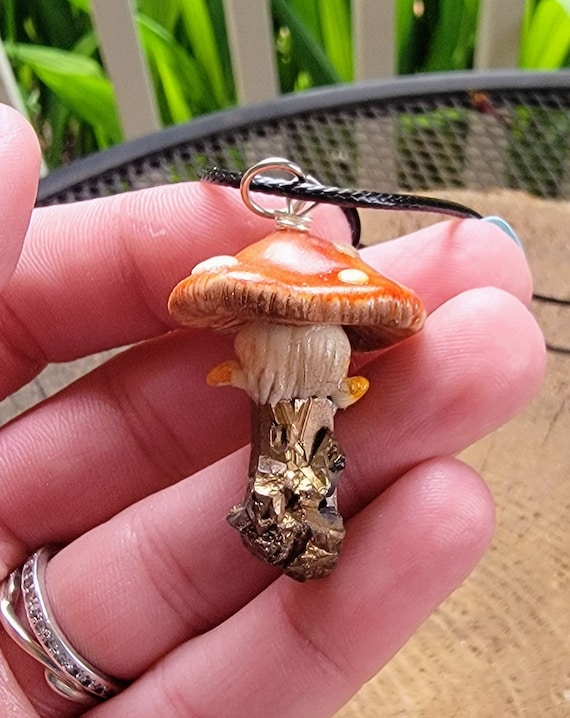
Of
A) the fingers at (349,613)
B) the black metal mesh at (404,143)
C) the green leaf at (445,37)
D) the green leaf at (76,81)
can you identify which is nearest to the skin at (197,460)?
the fingers at (349,613)

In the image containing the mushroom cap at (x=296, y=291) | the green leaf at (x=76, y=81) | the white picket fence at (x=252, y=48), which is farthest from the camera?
the green leaf at (x=76, y=81)

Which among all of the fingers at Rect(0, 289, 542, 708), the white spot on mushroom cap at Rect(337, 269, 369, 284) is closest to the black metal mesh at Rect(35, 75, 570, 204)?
the fingers at Rect(0, 289, 542, 708)

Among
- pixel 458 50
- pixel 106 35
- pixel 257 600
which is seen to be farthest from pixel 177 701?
pixel 458 50

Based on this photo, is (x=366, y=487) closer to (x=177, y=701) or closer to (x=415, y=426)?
(x=415, y=426)

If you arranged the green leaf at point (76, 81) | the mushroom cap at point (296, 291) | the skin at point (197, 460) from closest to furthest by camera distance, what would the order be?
1. the mushroom cap at point (296, 291)
2. the skin at point (197, 460)
3. the green leaf at point (76, 81)

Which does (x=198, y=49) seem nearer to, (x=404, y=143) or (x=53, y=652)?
(x=404, y=143)

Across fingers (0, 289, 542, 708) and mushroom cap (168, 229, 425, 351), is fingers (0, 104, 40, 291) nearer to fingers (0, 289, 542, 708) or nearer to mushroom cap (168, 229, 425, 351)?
mushroom cap (168, 229, 425, 351)

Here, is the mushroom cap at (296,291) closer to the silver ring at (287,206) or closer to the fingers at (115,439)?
the silver ring at (287,206)

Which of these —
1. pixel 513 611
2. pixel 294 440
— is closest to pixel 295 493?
pixel 294 440
